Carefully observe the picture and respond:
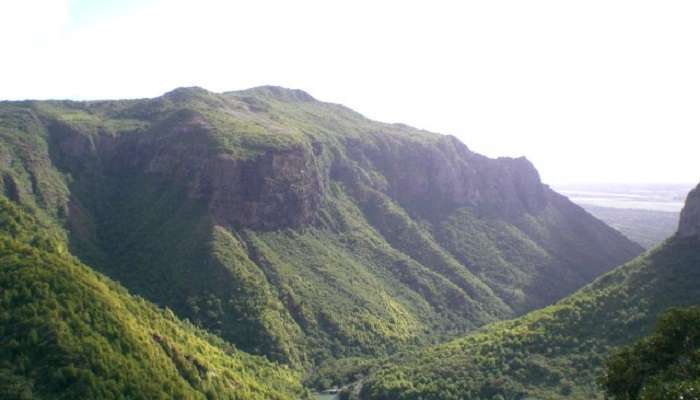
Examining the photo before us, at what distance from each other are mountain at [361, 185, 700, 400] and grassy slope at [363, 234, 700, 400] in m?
0.16

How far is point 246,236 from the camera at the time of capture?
143750mm

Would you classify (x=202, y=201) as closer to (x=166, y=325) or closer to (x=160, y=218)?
(x=160, y=218)

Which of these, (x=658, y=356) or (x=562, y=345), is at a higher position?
(x=658, y=356)

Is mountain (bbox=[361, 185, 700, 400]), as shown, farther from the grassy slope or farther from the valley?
the valley

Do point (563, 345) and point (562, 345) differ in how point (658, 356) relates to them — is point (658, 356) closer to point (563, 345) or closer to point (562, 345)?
point (563, 345)

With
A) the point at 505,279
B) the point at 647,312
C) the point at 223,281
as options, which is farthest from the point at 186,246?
the point at 505,279

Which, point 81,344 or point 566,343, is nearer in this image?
point 81,344

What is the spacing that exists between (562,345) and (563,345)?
22 centimetres

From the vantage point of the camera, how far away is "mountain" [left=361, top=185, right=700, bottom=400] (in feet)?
292

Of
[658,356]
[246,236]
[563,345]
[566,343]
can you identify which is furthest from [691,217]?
[246,236]

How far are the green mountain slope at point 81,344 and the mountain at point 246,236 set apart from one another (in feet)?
118

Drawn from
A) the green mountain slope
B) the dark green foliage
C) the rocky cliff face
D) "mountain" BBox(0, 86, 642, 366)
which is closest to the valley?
the green mountain slope

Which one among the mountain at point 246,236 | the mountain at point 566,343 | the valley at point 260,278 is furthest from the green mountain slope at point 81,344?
the mountain at point 246,236

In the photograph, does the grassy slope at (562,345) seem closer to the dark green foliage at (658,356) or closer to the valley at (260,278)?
the valley at (260,278)
